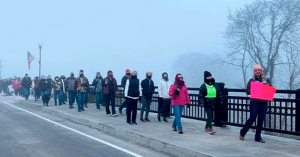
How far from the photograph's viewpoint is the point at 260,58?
2714 cm

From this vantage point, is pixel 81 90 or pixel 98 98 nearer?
pixel 81 90

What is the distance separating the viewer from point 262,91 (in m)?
9.30

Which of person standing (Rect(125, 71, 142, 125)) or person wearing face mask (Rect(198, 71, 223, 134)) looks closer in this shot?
person wearing face mask (Rect(198, 71, 223, 134))

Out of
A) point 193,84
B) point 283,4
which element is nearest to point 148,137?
point 283,4

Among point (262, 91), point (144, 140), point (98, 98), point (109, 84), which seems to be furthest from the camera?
point (98, 98)

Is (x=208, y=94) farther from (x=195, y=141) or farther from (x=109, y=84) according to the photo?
(x=109, y=84)

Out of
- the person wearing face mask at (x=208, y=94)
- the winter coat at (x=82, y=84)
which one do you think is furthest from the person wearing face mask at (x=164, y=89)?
the winter coat at (x=82, y=84)

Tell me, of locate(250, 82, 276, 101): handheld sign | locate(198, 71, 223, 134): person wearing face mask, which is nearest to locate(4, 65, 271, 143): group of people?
locate(198, 71, 223, 134): person wearing face mask

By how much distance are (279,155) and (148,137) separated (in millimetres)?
3695

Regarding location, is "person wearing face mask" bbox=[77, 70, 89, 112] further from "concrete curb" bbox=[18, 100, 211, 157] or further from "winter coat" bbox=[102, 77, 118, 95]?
"winter coat" bbox=[102, 77, 118, 95]

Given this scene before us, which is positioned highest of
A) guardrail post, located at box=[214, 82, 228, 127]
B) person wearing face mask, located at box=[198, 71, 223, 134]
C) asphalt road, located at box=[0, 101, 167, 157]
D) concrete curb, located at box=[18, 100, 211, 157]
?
person wearing face mask, located at box=[198, 71, 223, 134]

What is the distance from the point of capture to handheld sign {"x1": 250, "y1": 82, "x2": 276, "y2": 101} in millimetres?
9297

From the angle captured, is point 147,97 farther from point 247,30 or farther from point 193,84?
point 193,84

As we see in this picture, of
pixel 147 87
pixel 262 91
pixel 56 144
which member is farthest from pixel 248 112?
pixel 56 144
